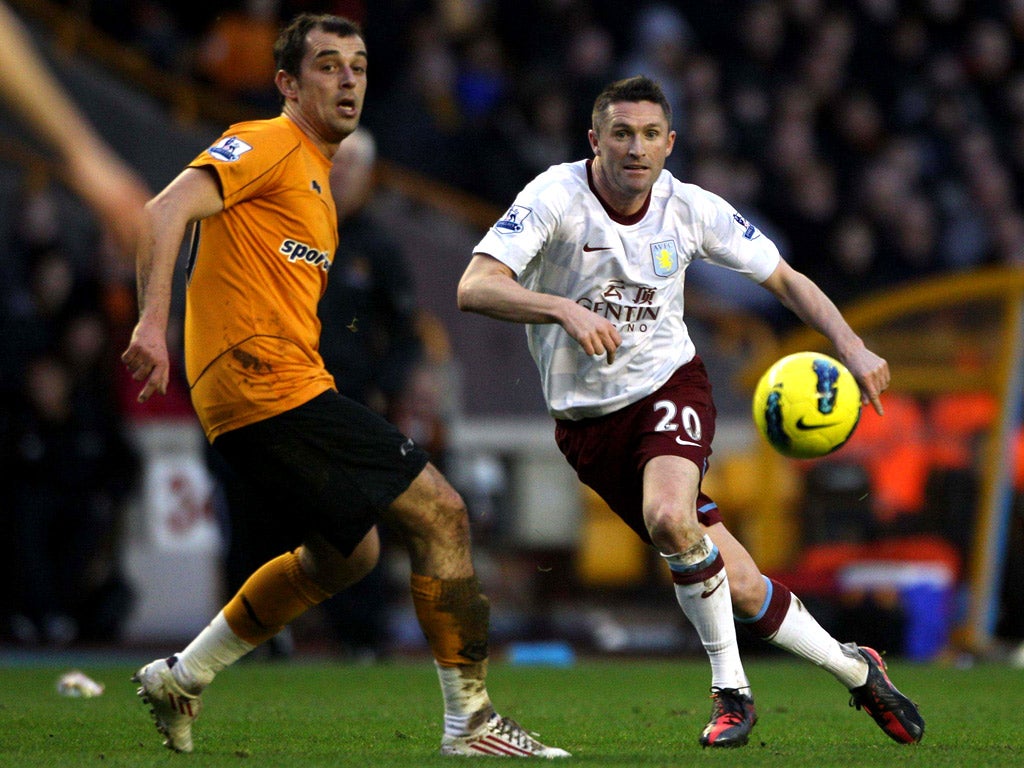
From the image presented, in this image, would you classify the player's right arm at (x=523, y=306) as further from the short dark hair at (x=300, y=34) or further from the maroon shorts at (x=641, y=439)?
the short dark hair at (x=300, y=34)

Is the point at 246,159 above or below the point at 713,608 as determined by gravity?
above

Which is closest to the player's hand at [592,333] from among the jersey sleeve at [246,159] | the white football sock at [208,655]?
the jersey sleeve at [246,159]

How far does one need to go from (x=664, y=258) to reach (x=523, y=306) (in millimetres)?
783

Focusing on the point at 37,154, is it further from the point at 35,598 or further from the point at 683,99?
the point at 683,99

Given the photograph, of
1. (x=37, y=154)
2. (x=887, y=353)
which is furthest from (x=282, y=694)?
(x=37, y=154)

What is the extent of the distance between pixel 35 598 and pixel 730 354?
21.4 feet

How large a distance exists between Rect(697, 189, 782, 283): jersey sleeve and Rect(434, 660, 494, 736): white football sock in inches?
69.2

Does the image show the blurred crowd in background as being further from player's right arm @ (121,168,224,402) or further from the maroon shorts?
player's right arm @ (121,168,224,402)

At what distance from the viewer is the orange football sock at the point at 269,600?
220 inches

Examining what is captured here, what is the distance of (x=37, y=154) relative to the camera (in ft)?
45.6

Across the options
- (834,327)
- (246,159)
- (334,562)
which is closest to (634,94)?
(834,327)

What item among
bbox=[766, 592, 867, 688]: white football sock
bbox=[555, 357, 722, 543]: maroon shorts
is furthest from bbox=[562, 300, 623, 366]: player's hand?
bbox=[766, 592, 867, 688]: white football sock

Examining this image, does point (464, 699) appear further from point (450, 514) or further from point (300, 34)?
point (300, 34)

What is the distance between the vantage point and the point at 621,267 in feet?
19.3
